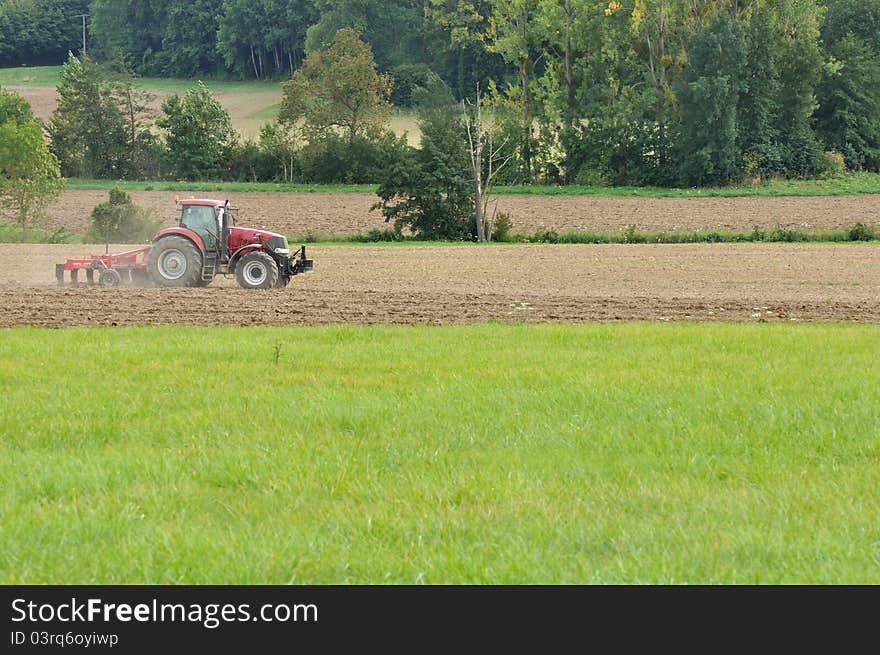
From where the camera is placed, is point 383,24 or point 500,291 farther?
point 383,24

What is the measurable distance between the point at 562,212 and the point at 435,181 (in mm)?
15768

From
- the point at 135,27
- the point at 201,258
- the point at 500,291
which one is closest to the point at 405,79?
the point at 135,27

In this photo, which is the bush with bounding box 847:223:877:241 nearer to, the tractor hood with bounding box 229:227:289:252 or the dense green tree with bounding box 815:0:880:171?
the dense green tree with bounding box 815:0:880:171

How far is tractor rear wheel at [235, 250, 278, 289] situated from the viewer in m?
25.2

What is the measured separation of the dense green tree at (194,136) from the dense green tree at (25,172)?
25.4 meters

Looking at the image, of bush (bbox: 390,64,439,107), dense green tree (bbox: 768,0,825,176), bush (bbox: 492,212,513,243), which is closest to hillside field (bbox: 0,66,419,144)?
bush (bbox: 390,64,439,107)

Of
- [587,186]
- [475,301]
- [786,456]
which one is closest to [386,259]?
[475,301]

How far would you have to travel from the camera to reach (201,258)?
983 inches

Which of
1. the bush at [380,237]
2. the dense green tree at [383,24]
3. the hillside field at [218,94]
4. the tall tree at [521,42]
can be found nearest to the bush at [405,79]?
the hillside field at [218,94]

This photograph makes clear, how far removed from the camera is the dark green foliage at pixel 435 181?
47.6m

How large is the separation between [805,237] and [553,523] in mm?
44122

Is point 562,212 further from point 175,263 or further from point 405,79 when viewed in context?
point 405,79

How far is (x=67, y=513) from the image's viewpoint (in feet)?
24.5

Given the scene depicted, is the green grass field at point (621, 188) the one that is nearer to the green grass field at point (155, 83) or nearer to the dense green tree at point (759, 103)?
the dense green tree at point (759, 103)
